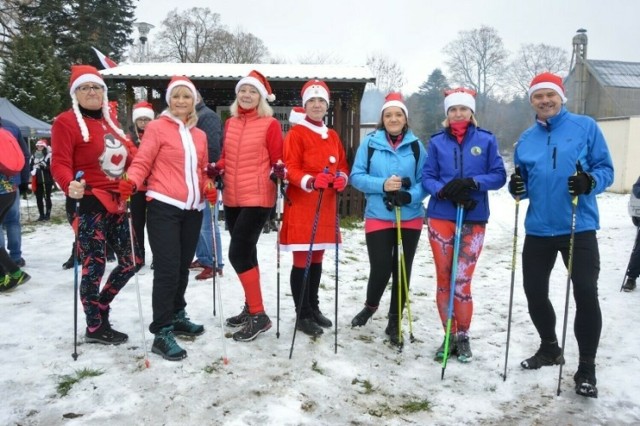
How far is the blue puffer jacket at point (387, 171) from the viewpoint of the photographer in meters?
3.84

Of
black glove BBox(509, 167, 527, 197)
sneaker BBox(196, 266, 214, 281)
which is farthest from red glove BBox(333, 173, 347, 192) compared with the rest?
sneaker BBox(196, 266, 214, 281)

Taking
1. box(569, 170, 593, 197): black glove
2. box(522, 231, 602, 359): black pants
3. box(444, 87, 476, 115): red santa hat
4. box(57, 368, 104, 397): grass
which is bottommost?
box(57, 368, 104, 397): grass

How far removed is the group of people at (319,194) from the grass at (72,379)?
46 cm

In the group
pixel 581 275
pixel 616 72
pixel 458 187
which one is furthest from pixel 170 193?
pixel 616 72

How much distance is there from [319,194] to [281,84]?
6.74m

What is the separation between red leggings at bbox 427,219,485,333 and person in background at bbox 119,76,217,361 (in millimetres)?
1788

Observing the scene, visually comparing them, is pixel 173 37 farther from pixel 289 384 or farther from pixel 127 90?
pixel 289 384

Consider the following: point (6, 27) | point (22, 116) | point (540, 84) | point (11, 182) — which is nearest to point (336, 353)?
point (540, 84)

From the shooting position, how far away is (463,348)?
366 cm

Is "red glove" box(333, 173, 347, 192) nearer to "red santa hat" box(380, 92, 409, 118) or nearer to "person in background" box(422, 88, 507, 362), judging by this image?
"person in background" box(422, 88, 507, 362)

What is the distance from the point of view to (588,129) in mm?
3227

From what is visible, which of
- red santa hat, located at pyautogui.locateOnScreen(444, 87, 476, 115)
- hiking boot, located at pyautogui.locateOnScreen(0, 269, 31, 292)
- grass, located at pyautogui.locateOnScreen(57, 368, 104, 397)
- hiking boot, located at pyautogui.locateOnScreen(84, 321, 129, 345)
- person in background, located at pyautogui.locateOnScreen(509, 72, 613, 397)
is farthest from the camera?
hiking boot, located at pyautogui.locateOnScreen(0, 269, 31, 292)

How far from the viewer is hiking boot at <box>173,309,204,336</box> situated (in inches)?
155

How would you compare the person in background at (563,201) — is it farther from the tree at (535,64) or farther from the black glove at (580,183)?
the tree at (535,64)
